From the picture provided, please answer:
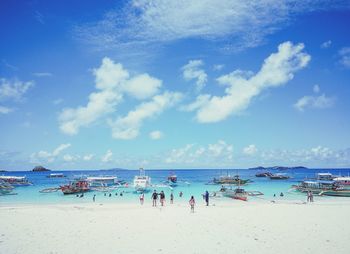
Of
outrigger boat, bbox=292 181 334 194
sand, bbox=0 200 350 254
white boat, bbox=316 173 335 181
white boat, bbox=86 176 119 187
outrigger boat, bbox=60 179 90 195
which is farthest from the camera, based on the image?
white boat, bbox=316 173 335 181

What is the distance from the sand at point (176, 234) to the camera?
15.0 m

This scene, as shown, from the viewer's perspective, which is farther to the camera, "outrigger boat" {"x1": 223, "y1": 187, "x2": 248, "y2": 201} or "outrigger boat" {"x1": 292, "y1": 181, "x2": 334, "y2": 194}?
"outrigger boat" {"x1": 292, "y1": 181, "x2": 334, "y2": 194}

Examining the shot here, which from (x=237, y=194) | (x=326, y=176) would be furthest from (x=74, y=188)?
(x=326, y=176)

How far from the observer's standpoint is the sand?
49.1 ft

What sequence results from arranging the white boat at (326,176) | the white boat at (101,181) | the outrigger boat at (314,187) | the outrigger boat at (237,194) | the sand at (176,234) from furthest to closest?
the white boat at (326,176), the white boat at (101,181), the outrigger boat at (314,187), the outrigger boat at (237,194), the sand at (176,234)

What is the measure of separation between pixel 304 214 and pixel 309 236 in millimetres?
9427

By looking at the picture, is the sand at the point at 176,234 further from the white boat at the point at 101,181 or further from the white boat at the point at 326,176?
the white boat at the point at 326,176

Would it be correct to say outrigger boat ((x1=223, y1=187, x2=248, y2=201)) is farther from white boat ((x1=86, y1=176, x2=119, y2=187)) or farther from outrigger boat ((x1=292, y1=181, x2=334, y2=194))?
white boat ((x1=86, y1=176, x2=119, y2=187))

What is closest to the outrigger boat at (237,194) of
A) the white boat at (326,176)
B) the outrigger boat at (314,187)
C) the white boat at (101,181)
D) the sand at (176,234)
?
the outrigger boat at (314,187)

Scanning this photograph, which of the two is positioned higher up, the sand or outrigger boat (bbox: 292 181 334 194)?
the sand

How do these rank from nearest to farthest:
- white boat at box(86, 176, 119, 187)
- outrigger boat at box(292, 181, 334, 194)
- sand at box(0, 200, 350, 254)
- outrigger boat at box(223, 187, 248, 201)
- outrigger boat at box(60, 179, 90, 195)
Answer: sand at box(0, 200, 350, 254)
outrigger boat at box(223, 187, 248, 201)
outrigger boat at box(292, 181, 334, 194)
outrigger boat at box(60, 179, 90, 195)
white boat at box(86, 176, 119, 187)

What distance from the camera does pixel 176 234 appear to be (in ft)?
59.8

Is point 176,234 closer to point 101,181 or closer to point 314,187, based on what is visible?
point 314,187

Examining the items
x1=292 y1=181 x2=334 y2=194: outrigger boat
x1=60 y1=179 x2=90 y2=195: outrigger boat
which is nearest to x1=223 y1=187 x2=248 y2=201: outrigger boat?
x1=292 y1=181 x2=334 y2=194: outrigger boat
